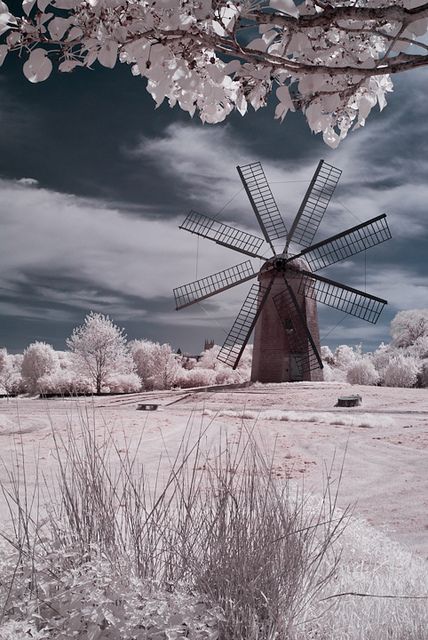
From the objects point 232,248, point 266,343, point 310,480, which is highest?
point 232,248

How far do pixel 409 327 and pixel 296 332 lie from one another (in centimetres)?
1665

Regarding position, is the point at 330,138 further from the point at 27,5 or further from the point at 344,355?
the point at 344,355

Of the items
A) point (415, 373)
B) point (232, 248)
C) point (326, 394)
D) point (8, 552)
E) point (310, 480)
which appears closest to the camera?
point (8, 552)

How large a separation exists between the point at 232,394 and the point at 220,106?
1393 cm

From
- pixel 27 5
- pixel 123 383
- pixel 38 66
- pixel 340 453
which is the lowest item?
pixel 340 453

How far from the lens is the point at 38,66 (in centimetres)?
252

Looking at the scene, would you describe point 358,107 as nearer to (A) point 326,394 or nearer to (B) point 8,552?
(B) point 8,552

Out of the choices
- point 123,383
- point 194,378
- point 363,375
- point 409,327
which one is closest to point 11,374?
point 123,383

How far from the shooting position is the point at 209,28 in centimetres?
279

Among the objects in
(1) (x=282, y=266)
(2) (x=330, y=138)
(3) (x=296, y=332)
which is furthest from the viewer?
(3) (x=296, y=332)

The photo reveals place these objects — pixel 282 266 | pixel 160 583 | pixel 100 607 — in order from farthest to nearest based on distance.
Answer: pixel 282 266 < pixel 160 583 < pixel 100 607

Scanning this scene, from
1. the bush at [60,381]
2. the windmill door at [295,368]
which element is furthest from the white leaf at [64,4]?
the bush at [60,381]

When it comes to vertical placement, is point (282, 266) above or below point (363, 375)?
above

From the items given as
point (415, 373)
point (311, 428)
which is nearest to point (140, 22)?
point (311, 428)
